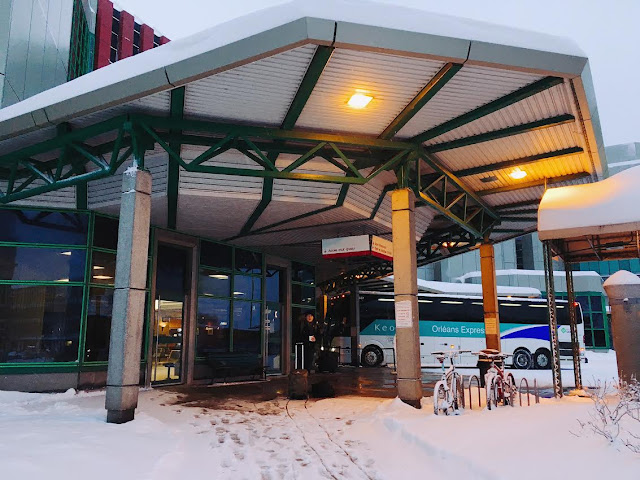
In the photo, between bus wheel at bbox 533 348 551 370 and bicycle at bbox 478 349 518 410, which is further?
bus wheel at bbox 533 348 551 370

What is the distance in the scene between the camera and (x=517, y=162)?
1162cm

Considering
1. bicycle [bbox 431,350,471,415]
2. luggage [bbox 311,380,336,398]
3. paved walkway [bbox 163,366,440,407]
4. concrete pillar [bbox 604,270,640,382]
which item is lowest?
paved walkway [bbox 163,366,440,407]

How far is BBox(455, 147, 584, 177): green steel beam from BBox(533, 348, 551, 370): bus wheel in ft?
50.9

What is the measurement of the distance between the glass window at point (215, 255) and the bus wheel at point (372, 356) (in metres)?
11.4

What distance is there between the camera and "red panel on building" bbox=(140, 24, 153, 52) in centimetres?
2978

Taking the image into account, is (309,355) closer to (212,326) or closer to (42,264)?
(212,326)

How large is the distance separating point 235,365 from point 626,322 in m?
10.6

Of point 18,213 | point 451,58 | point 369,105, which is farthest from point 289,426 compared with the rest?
point 18,213

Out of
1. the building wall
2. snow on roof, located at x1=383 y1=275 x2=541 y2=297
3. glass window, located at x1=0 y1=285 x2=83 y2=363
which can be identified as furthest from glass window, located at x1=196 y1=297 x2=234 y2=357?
snow on roof, located at x1=383 y1=275 x2=541 y2=297

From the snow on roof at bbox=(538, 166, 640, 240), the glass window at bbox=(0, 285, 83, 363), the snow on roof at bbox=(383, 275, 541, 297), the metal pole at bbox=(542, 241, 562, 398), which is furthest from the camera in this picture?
the snow on roof at bbox=(383, 275, 541, 297)

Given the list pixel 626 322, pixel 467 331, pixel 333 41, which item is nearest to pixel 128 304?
pixel 333 41

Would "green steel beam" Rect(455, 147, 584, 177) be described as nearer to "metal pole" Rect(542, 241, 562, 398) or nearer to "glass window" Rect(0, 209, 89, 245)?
"metal pole" Rect(542, 241, 562, 398)

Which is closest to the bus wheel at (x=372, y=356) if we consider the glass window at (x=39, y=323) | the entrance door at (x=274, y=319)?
the entrance door at (x=274, y=319)

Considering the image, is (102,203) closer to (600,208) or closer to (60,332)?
(60,332)
